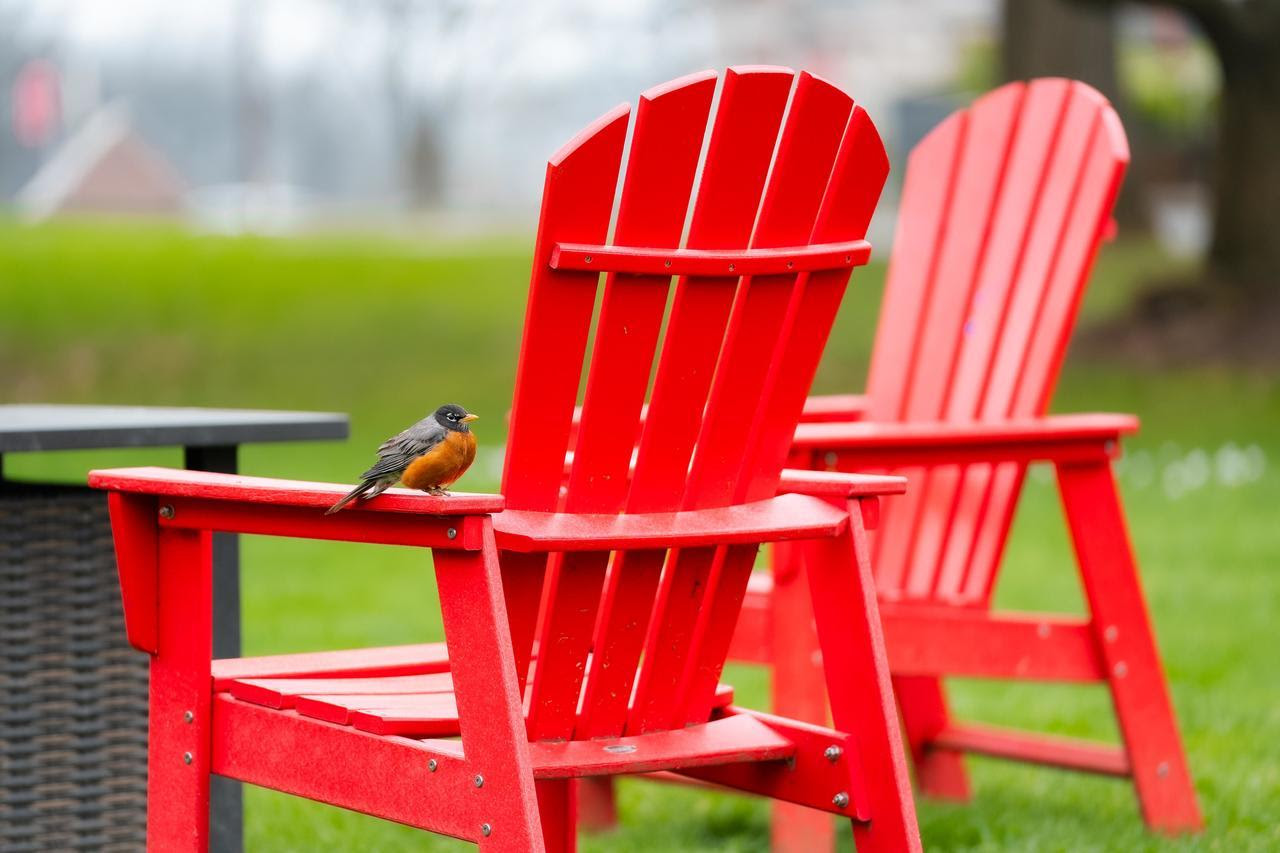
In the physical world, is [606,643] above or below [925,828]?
above

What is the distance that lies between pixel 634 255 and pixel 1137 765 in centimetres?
163

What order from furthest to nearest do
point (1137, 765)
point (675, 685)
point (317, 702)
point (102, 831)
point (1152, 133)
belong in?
point (1152, 133) < point (1137, 765) < point (102, 831) < point (675, 685) < point (317, 702)

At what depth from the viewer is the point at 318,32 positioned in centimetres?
3244

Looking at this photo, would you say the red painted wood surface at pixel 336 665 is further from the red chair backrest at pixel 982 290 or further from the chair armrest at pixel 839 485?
the red chair backrest at pixel 982 290

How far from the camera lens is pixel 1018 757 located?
3.45 metres

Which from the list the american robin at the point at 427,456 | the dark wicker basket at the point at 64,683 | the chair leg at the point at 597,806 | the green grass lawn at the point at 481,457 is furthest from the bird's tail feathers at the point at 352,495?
the chair leg at the point at 597,806

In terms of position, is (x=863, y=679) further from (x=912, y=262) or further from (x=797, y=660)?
(x=912, y=262)

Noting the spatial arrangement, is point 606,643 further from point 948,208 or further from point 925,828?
point 948,208

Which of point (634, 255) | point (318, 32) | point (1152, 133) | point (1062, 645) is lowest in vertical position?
point (1062, 645)

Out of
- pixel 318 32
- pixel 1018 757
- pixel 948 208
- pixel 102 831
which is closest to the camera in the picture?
pixel 102 831

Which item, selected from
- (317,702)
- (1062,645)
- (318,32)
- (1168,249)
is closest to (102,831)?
(317,702)

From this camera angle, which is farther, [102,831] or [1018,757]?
[1018,757]

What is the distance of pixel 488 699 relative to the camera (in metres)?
1.96

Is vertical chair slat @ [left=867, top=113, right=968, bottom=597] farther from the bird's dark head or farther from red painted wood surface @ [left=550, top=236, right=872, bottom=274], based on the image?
the bird's dark head
